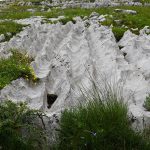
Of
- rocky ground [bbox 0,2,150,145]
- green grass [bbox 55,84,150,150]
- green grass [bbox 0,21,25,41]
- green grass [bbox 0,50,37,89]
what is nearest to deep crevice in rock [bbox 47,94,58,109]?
rocky ground [bbox 0,2,150,145]

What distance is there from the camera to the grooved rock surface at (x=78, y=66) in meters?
10.7

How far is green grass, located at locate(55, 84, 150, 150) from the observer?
8500mm

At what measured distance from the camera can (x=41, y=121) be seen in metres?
9.36

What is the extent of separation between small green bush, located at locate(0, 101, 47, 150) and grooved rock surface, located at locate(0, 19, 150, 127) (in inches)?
26.5

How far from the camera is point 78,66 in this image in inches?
511

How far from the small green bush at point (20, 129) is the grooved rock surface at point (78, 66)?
672mm

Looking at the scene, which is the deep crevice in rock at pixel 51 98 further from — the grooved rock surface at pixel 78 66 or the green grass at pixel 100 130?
the green grass at pixel 100 130

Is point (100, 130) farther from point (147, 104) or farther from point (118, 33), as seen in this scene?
point (118, 33)

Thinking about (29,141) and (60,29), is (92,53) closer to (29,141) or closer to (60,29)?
(60,29)

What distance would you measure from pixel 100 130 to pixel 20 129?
168 centimetres

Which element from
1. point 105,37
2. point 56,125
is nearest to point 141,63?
point 105,37

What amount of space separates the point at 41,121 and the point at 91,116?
46.2 inches

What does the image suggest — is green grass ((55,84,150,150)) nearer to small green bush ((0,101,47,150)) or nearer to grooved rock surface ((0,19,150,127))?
small green bush ((0,101,47,150))

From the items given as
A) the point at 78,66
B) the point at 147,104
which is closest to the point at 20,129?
the point at 147,104
